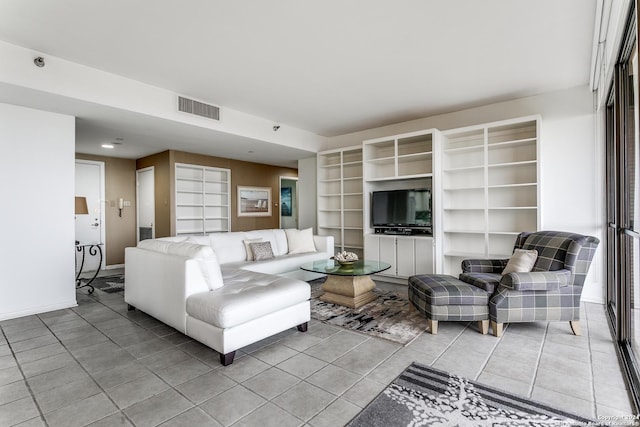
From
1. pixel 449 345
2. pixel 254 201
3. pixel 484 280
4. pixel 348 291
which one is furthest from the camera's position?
pixel 254 201

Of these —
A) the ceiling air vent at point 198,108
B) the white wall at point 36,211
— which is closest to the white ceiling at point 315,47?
the ceiling air vent at point 198,108

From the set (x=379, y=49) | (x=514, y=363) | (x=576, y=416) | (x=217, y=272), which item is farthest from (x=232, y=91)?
(x=576, y=416)

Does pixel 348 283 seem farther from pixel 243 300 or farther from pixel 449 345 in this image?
pixel 243 300

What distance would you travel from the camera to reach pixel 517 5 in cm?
244

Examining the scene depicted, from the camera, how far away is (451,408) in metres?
1.85

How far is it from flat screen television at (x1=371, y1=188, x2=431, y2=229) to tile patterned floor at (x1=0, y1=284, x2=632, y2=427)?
2081mm

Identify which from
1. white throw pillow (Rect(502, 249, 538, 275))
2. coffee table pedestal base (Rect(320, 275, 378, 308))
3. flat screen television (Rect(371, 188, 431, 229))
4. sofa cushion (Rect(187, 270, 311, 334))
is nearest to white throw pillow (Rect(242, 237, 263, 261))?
coffee table pedestal base (Rect(320, 275, 378, 308))

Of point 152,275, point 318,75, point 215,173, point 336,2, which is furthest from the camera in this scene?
point 215,173

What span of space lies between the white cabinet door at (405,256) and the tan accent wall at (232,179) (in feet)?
13.0

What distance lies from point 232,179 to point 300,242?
9.38 ft

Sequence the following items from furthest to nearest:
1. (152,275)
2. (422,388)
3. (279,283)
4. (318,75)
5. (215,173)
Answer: (215,173)
(318,75)
(152,275)
(279,283)
(422,388)


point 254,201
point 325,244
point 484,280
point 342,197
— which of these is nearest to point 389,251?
point 325,244

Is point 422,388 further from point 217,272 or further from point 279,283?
point 217,272

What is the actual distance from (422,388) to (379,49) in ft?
9.53
